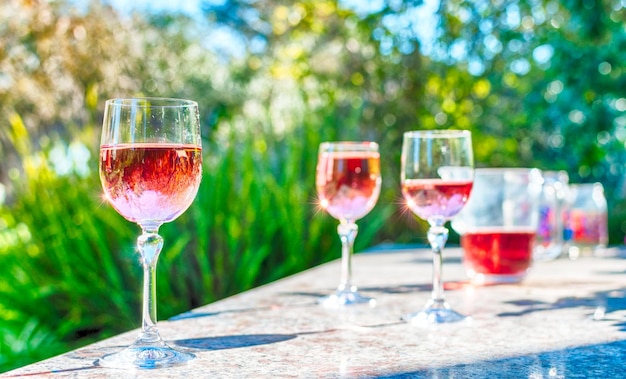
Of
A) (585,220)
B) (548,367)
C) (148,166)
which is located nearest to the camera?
(548,367)

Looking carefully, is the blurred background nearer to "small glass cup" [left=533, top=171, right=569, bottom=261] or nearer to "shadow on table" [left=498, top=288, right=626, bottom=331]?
"small glass cup" [left=533, top=171, right=569, bottom=261]

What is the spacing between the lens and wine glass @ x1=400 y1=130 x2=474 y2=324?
1505 mm

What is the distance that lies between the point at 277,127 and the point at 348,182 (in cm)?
298

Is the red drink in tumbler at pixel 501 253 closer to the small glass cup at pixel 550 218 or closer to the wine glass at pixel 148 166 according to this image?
the small glass cup at pixel 550 218

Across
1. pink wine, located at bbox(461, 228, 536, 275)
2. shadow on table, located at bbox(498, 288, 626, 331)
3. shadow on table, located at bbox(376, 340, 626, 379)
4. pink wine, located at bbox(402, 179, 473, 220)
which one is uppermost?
pink wine, located at bbox(402, 179, 473, 220)

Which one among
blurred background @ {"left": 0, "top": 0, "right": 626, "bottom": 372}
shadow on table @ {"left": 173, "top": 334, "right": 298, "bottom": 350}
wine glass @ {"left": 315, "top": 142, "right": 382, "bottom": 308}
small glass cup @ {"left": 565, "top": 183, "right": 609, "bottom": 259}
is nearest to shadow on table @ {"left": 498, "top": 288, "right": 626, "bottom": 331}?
wine glass @ {"left": 315, "top": 142, "right": 382, "bottom": 308}

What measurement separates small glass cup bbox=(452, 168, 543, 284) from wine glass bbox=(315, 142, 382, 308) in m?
0.37

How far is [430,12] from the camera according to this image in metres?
7.66

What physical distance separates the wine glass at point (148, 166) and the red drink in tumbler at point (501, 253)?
1056mm

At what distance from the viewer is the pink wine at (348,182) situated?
1.74 meters

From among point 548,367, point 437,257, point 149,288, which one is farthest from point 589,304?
point 149,288

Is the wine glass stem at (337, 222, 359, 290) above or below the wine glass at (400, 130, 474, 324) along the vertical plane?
below

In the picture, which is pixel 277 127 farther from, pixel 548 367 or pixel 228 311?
A: pixel 548 367

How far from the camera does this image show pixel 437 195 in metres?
1.51
